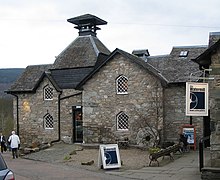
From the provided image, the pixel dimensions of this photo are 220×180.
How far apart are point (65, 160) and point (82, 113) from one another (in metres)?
6.68

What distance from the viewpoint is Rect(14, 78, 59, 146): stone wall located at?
89.4 ft

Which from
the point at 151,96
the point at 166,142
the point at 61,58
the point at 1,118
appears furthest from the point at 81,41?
the point at 1,118

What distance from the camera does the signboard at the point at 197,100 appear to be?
13.6 meters

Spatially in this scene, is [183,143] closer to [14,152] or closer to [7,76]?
[14,152]

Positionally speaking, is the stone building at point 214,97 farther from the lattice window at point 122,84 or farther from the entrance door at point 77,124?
the entrance door at point 77,124

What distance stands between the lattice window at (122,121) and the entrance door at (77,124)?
9.87ft

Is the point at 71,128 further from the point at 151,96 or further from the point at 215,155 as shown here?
the point at 215,155

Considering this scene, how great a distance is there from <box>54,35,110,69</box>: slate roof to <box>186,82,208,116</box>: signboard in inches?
537

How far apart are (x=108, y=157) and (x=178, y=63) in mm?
10989

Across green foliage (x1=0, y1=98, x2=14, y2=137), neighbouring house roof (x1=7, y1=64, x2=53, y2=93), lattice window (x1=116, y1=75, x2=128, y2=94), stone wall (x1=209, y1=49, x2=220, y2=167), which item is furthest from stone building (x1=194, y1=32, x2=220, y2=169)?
green foliage (x1=0, y1=98, x2=14, y2=137)

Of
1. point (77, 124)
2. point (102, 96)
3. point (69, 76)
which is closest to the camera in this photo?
point (102, 96)

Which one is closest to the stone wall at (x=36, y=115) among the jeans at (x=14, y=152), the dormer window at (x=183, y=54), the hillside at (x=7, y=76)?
the jeans at (x=14, y=152)

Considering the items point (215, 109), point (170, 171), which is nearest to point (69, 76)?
point (170, 171)

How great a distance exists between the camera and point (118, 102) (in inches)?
957
